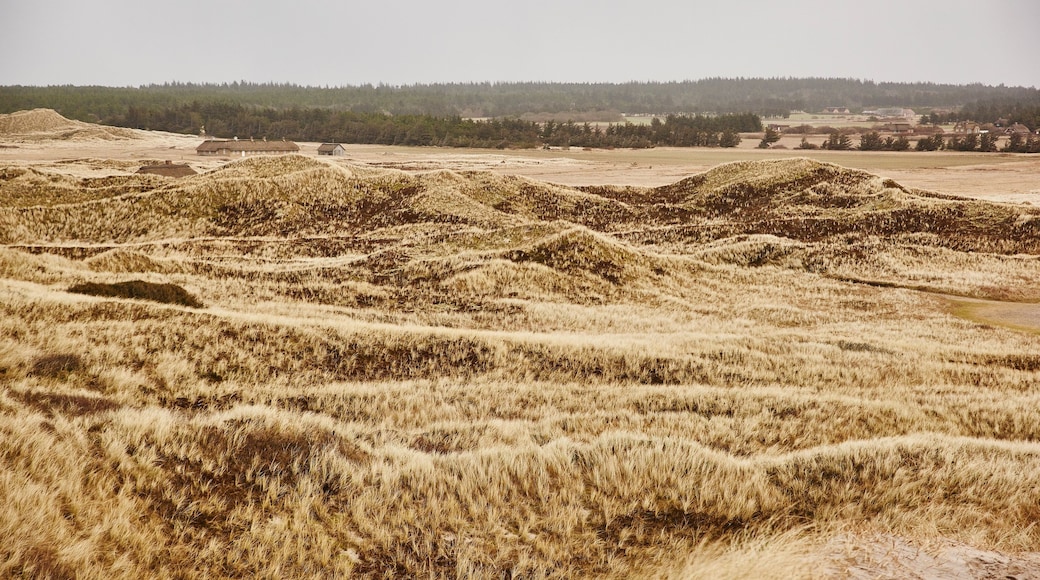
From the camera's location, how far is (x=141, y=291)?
18172 mm

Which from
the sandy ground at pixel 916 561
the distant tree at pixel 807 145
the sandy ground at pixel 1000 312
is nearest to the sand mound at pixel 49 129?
the distant tree at pixel 807 145

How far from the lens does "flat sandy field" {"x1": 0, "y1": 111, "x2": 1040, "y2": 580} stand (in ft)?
18.8

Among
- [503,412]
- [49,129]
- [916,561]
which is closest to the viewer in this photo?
[916,561]

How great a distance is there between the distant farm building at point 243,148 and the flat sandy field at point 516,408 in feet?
236

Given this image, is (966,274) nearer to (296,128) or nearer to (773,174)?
(773,174)

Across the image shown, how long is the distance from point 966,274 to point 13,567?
38.9 metres

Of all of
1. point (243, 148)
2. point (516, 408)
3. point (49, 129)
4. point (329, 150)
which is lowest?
point (516, 408)

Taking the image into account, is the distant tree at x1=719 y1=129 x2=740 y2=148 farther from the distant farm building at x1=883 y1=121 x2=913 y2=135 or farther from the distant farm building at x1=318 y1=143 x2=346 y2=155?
the distant farm building at x1=318 y1=143 x2=346 y2=155

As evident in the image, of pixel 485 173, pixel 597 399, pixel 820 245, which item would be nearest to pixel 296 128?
pixel 485 173

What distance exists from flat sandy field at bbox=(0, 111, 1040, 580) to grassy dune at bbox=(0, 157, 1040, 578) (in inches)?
1.8

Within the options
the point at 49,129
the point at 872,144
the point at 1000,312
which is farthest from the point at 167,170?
the point at 872,144

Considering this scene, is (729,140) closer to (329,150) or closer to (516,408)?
(329,150)

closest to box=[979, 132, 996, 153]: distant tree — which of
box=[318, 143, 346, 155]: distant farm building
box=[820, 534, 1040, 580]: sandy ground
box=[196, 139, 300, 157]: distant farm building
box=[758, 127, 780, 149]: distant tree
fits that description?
box=[758, 127, 780, 149]: distant tree

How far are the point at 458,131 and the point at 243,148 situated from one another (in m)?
61.5
